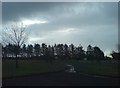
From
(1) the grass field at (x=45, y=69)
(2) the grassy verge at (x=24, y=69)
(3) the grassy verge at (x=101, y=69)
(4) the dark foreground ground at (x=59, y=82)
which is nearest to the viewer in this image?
(4) the dark foreground ground at (x=59, y=82)

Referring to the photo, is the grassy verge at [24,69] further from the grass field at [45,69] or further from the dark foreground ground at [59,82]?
the dark foreground ground at [59,82]

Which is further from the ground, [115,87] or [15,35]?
[15,35]

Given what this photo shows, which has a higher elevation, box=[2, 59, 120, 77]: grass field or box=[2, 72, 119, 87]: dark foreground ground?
A: box=[2, 72, 119, 87]: dark foreground ground

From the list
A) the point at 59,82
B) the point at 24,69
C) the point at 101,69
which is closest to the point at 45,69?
the point at 24,69

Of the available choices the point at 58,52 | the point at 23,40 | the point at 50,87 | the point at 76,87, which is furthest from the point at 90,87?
the point at 58,52

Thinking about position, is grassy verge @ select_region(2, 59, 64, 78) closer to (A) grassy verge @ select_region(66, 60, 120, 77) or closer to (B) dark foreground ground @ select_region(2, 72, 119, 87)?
(A) grassy verge @ select_region(66, 60, 120, 77)

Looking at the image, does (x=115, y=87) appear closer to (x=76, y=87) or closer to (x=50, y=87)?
(x=76, y=87)

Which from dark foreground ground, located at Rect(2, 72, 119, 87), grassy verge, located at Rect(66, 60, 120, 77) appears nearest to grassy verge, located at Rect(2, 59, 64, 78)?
grassy verge, located at Rect(66, 60, 120, 77)

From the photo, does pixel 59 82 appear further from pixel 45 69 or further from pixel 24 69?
pixel 45 69

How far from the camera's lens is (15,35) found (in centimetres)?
5238

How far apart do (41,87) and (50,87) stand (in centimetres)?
57

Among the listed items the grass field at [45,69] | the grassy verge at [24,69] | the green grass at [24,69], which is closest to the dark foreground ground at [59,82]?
the grass field at [45,69]

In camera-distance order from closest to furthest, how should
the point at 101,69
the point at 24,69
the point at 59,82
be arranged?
1. the point at 59,82
2. the point at 24,69
3. the point at 101,69

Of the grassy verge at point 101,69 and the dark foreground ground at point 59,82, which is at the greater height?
the dark foreground ground at point 59,82
